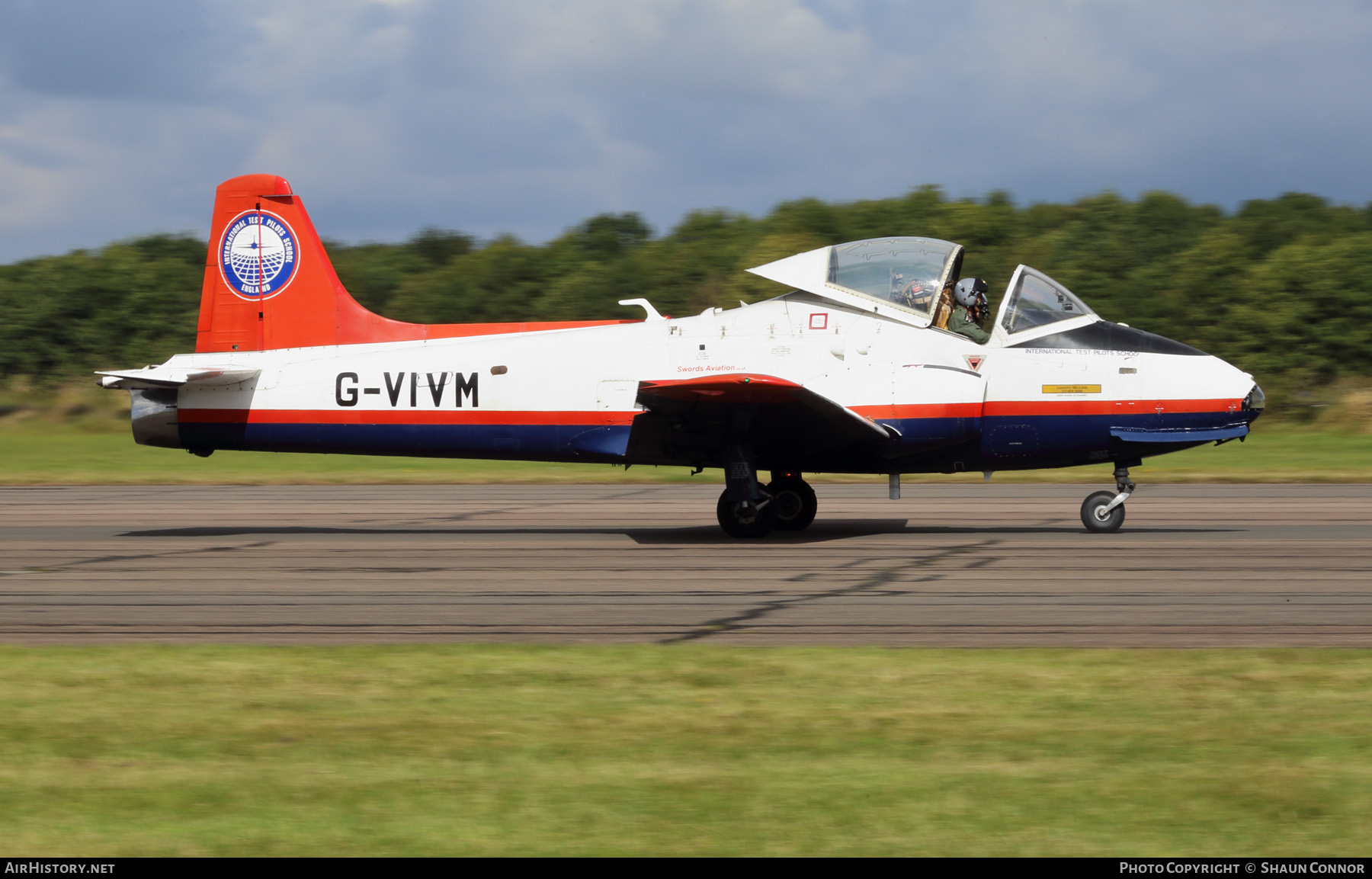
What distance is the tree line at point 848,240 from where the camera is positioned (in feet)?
124

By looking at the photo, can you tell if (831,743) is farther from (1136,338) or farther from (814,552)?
(1136,338)

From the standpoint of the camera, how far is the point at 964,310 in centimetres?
1405

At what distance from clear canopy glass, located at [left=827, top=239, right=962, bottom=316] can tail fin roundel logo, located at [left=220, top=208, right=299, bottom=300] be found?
6.55 metres

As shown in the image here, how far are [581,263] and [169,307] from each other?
48.3ft

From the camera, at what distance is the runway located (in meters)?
8.92

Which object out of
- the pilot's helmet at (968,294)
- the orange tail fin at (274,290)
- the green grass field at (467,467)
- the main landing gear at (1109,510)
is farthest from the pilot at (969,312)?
the green grass field at (467,467)

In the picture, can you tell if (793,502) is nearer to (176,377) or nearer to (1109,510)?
(1109,510)

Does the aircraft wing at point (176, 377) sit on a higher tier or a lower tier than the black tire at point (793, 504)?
higher

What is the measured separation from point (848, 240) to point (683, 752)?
42.6 m

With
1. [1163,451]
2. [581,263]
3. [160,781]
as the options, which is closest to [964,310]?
[1163,451]

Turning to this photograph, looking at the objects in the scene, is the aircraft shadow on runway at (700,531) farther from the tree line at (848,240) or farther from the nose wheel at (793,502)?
the tree line at (848,240)

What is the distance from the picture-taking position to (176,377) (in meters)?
14.7

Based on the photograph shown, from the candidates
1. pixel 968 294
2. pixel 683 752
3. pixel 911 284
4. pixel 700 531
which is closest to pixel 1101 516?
pixel 968 294

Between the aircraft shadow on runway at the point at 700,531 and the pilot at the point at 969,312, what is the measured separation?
2286 mm
